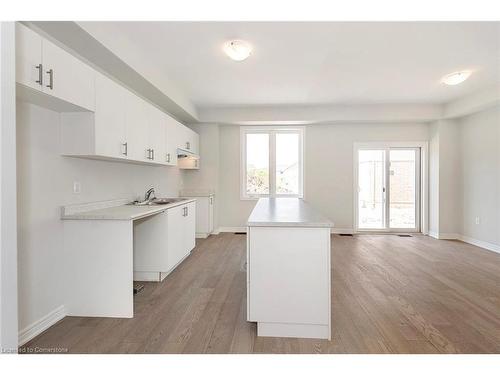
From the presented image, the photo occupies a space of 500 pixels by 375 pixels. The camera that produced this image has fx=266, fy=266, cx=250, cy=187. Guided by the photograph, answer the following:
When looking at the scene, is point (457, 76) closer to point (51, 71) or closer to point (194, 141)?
point (194, 141)

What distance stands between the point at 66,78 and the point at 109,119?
21.4 inches

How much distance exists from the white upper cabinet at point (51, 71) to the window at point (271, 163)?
12.8 feet

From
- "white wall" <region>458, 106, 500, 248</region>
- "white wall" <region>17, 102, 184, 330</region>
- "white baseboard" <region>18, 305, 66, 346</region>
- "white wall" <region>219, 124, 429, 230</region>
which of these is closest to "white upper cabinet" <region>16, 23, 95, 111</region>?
"white wall" <region>17, 102, 184, 330</region>

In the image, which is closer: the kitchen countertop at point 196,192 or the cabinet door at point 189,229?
the cabinet door at point 189,229

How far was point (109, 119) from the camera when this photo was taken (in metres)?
2.44

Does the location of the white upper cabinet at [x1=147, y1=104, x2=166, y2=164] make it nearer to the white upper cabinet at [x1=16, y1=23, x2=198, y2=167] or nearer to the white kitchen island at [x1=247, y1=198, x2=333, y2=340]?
the white upper cabinet at [x1=16, y1=23, x2=198, y2=167]

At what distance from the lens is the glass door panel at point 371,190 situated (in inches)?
227

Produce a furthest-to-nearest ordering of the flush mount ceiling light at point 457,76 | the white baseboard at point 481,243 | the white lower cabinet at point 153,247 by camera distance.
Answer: the white baseboard at point 481,243 → the flush mount ceiling light at point 457,76 → the white lower cabinet at point 153,247

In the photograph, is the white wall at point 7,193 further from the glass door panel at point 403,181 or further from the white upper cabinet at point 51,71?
the glass door panel at point 403,181

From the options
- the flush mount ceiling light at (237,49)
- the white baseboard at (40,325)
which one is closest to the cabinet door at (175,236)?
the white baseboard at (40,325)

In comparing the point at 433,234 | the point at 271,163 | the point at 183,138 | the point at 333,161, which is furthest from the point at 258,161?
the point at 433,234

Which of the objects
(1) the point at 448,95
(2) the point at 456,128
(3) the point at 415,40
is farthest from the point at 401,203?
(3) the point at 415,40
